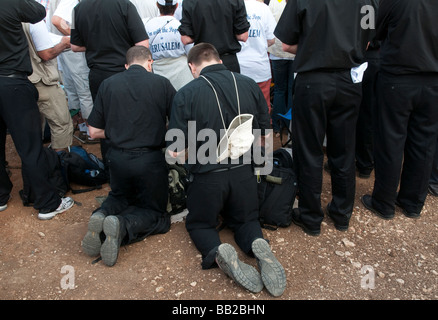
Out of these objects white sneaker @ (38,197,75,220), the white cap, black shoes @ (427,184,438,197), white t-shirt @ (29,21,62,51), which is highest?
the white cap

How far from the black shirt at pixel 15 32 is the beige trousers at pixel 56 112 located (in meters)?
0.69

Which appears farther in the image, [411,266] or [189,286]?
[411,266]

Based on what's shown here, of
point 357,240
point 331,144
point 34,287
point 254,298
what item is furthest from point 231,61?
point 34,287

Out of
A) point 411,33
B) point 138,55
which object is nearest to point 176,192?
point 138,55

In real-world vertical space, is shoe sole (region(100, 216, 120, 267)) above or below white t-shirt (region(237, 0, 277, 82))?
below

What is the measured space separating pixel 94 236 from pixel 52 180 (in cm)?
145

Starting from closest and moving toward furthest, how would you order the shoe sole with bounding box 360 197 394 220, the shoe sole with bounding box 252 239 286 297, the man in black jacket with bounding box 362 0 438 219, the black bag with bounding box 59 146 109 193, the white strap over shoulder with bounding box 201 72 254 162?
the shoe sole with bounding box 252 239 286 297, the white strap over shoulder with bounding box 201 72 254 162, the man in black jacket with bounding box 362 0 438 219, the shoe sole with bounding box 360 197 394 220, the black bag with bounding box 59 146 109 193

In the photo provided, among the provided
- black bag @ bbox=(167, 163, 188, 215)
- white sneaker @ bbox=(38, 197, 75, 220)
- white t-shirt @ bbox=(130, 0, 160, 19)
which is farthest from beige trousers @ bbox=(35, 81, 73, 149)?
white t-shirt @ bbox=(130, 0, 160, 19)

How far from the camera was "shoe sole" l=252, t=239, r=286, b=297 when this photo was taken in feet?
9.37

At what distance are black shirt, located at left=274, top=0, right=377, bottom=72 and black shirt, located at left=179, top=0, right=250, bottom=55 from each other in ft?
3.93

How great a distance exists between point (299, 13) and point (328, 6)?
0.84 feet

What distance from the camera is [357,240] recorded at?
3637 millimetres

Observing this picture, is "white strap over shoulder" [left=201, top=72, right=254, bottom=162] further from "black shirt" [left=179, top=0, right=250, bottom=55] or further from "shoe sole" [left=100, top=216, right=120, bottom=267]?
"black shirt" [left=179, top=0, right=250, bottom=55]

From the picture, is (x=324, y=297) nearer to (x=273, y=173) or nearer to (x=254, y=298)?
(x=254, y=298)
